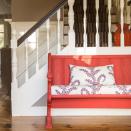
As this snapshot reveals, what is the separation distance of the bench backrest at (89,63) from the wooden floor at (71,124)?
553mm

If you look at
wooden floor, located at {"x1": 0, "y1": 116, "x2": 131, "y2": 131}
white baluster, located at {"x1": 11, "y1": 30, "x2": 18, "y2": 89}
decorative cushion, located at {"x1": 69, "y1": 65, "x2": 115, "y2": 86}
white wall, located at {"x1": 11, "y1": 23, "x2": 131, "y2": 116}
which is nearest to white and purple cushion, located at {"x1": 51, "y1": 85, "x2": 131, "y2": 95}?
decorative cushion, located at {"x1": 69, "y1": 65, "x2": 115, "y2": 86}

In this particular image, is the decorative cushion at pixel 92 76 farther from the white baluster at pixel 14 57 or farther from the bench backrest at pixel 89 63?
the white baluster at pixel 14 57

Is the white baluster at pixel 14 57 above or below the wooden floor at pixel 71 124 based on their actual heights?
above

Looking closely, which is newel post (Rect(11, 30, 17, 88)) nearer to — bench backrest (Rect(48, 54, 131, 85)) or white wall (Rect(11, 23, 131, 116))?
white wall (Rect(11, 23, 131, 116))

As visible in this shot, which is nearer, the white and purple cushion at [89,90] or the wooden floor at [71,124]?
the wooden floor at [71,124]

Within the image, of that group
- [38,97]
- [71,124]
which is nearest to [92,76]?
[71,124]

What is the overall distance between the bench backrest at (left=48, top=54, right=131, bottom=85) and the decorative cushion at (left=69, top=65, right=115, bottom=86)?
0.17m

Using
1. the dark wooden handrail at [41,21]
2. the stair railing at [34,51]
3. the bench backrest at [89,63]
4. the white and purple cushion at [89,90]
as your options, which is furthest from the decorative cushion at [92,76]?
the dark wooden handrail at [41,21]

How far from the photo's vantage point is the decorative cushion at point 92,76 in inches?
162

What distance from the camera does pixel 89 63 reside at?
171 inches

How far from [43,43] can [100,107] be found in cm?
257

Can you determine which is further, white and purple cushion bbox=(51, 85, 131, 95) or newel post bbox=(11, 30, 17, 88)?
newel post bbox=(11, 30, 17, 88)

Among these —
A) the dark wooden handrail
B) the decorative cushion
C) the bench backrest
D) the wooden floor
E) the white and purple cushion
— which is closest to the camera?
the wooden floor

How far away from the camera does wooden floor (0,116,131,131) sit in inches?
142
